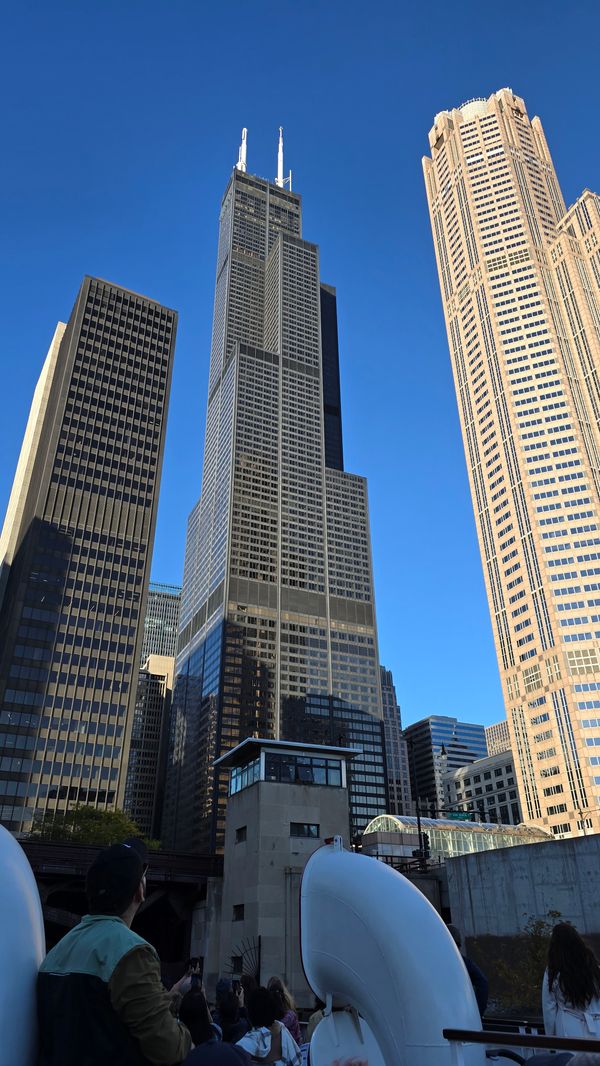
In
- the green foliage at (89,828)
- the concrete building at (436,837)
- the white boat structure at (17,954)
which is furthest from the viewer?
the concrete building at (436,837)

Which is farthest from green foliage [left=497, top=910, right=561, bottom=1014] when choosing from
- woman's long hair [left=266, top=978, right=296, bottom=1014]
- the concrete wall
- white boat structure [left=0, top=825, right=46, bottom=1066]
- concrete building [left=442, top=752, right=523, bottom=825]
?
concrete building [left=442, top=752, right=523, bottom=825]

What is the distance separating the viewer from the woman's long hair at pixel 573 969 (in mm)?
5391

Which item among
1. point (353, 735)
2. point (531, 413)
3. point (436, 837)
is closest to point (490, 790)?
point (353, 735)

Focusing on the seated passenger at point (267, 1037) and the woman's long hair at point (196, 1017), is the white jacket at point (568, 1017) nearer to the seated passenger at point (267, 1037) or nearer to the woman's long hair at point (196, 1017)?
the woman's long hair at point (196, 1017)

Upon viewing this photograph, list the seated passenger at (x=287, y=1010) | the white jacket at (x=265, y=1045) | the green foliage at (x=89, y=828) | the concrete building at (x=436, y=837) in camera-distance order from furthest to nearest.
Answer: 1. the concrete building at (x=436, y=837)
2. the green foliage at (x=89, y=828)
3. the seated passenger at (x=287, y=1010)
4. the white jacket at (x=265, y=1045)

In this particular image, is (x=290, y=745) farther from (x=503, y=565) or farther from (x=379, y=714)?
(x=379, y=714)

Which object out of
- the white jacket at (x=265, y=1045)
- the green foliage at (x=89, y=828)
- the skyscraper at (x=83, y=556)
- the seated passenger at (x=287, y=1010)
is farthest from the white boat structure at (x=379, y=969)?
the skyscraper at (x=83, y=556)

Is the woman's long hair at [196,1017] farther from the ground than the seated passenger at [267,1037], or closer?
farther from the ground

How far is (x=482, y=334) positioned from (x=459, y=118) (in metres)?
76.2

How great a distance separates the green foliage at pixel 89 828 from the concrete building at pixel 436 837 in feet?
91.6

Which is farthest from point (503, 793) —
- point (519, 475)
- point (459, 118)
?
point (459, 118)

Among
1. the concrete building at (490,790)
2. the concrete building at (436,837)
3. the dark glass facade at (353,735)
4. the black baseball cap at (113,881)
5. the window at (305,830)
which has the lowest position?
the black baseball cap at (113,881)

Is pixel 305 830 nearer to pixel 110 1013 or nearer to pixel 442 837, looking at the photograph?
pixel 110 1013

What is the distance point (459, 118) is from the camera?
18900 centimetres
